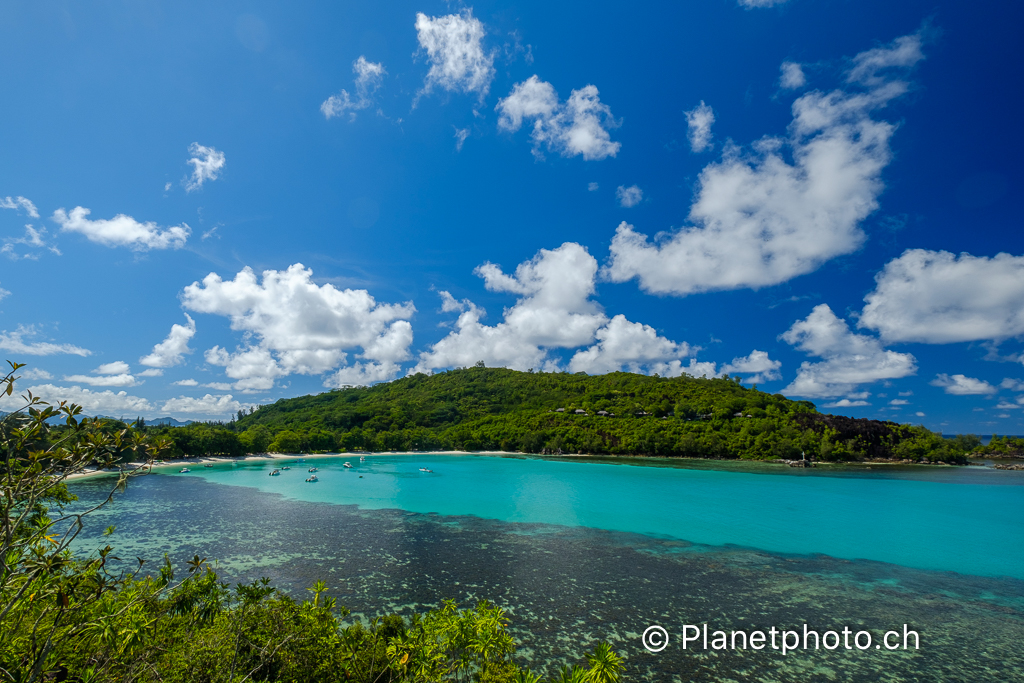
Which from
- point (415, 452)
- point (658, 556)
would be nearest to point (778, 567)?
point (658, 556)

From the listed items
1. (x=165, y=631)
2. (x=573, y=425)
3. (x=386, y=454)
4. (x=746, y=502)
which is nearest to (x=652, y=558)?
A: (x=165, y=631)

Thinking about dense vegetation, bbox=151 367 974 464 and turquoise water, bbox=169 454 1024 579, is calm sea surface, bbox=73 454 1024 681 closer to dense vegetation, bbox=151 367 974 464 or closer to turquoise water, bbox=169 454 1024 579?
turquoise water, bbox=169 454 1024 579

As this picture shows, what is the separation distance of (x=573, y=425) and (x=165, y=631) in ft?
342

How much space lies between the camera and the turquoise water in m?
25.2

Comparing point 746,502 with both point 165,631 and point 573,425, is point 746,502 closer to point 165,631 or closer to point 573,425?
point 165,631

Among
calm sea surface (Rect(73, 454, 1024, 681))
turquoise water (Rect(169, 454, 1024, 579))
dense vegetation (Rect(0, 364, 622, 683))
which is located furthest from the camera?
turquoise water (Rect(169, 454, 1024, 579))

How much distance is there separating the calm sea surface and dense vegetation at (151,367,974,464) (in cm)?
3975

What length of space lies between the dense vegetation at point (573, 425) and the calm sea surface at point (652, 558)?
3975 cm

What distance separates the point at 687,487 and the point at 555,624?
40.3 metres

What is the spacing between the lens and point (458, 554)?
68.6ft

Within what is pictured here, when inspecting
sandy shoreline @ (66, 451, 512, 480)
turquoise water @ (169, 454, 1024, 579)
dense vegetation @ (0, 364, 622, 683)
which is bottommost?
sandy shoreline @ (66, 451, 512, 480)

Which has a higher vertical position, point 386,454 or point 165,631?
point 165,631

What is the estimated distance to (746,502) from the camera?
127 ft

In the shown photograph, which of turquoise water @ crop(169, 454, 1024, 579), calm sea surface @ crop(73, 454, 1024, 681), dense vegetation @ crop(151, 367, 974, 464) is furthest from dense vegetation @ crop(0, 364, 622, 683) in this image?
dense vegetation @ crop(151, 367, 974, 464)
